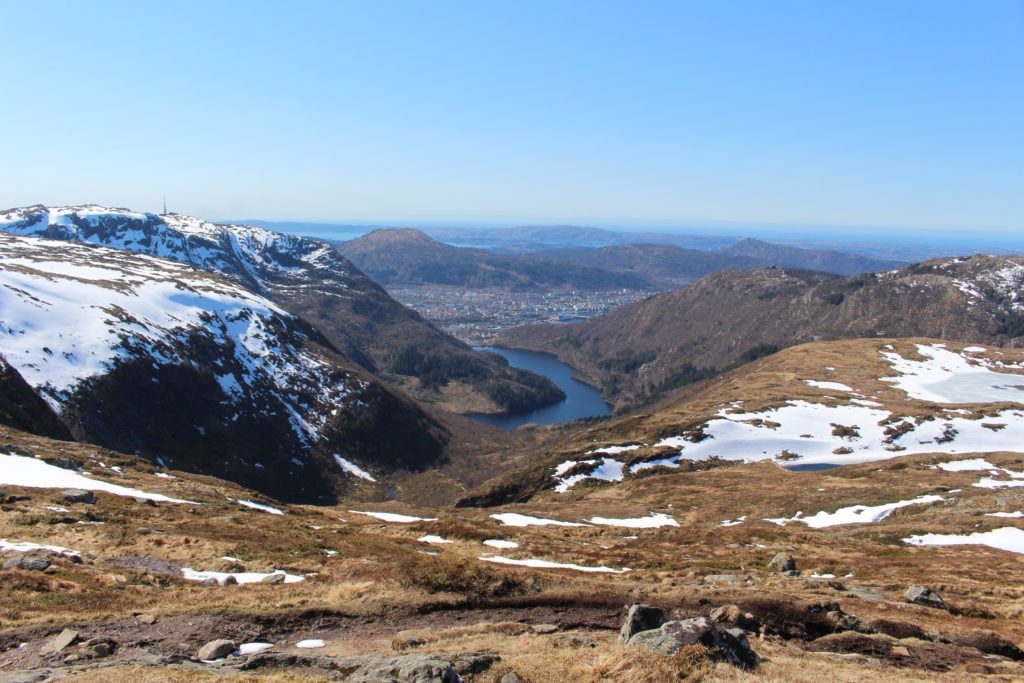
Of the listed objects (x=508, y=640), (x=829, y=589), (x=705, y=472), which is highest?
(x=508, y=640)

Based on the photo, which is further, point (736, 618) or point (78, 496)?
point (78, 496)

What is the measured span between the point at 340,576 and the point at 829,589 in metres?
21.7

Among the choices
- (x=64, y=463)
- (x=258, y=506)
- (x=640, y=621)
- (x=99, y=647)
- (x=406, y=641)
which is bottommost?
(x=258, y=506)

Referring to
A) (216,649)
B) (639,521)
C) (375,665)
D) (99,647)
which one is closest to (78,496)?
(99,647)

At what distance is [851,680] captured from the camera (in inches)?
603

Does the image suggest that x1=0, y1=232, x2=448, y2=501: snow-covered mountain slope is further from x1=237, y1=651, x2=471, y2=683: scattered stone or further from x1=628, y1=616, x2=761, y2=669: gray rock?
x1=628, y1=616, x2=761, y2=669: gray rock

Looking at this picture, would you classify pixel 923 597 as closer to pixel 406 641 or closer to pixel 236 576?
pixel 406 641

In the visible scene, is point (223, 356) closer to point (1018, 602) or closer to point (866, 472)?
point (866, 472)

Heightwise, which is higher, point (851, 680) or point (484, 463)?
point (851, 680)

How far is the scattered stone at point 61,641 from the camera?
15062mm

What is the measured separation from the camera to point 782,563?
101 ft

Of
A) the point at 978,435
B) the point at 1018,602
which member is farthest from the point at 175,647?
the point at 978,435

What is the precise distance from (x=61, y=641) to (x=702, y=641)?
1763 cm

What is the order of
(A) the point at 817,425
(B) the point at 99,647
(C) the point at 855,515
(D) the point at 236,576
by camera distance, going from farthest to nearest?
1. (A) the point at 817,425
2. (C) the point at 855,515
3. (D) the point at 236,576
4. (B) the point at 99,647
